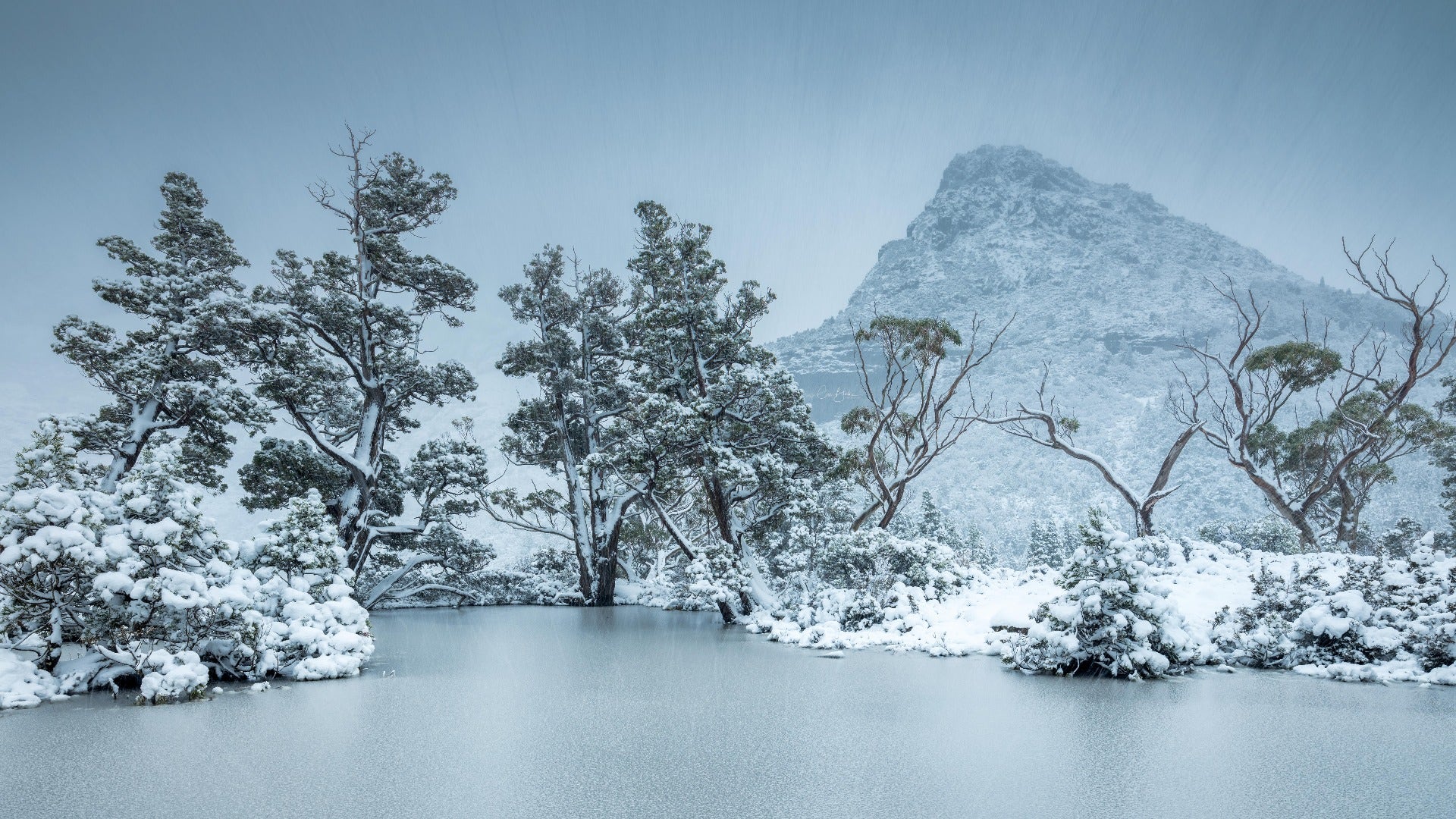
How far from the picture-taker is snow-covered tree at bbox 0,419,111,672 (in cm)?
589

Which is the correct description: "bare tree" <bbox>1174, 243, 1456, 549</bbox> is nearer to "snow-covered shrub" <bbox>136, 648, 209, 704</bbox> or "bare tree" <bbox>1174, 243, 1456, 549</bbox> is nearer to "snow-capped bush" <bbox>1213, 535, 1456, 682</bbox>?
"snow-capped bush" <bbox>1213, 535, 1456, 682</bbox>

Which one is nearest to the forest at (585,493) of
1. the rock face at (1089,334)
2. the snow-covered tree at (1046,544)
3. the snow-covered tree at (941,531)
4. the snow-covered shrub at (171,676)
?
the snow-covered shrub at (171,676)

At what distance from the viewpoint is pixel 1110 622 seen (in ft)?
23.4

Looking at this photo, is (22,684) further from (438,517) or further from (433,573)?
(433,573)

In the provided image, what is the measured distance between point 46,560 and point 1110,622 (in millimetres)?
10806

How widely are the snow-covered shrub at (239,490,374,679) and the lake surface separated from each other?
2.79 ft

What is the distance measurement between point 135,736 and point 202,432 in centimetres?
1499

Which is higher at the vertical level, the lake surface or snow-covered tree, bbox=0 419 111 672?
snow-covered tree, bbox=0 419 111 672

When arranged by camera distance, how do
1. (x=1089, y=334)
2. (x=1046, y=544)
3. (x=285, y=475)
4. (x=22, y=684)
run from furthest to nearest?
(x=1089, y=334) → (x=1046, y=544) → (x=285, y=475) → (x=22, y=684)

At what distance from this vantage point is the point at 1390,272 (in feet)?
46.8

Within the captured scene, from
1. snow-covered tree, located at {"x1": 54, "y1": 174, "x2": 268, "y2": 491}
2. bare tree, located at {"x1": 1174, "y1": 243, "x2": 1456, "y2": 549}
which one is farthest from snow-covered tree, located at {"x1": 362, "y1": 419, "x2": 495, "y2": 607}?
bare tree, located at {"x1": 1174, "y1": 243, "x2": 1456, "y2": 549}

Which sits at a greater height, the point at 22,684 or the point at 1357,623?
the point at 1357,623

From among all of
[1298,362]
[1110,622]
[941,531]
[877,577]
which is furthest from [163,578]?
[941,531]

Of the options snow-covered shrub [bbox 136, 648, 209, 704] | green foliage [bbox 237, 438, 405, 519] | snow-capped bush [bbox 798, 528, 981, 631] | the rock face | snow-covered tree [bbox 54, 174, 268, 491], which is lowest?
snow-covered shrub [bbox 136, 648, 209, 704]
